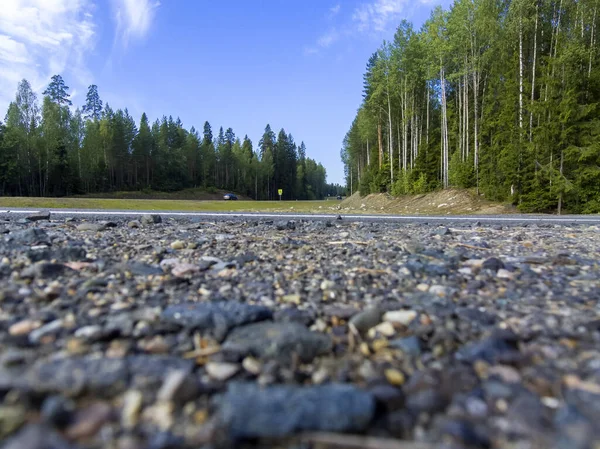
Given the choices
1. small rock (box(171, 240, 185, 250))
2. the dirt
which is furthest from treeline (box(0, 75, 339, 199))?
small rock (box(171, 240, 185, 250))

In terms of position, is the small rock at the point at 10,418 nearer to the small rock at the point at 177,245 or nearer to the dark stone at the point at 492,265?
the small rock at the point at 177,245

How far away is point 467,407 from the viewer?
2.96ft

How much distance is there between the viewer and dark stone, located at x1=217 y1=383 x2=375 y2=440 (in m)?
0.81

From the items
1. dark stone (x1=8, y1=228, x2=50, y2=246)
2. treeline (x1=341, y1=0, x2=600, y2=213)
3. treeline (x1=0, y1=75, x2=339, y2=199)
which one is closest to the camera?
dark stone (x1=8, y1=228, x2=50, y2=246)

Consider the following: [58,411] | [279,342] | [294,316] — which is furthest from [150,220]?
[58,411]

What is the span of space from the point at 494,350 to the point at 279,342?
752 mm

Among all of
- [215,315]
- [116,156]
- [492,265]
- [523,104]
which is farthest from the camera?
[116,156]

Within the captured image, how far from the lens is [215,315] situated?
1.42 metres

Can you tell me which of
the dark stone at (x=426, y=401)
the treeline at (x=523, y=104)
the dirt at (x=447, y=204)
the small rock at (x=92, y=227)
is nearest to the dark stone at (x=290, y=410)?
the dark stone at (x=426, y=401)

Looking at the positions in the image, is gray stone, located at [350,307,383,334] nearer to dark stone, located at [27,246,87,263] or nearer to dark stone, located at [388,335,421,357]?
dark stone, located at [388,335,421,357]

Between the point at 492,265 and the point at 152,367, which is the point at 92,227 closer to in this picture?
the point at 152,367

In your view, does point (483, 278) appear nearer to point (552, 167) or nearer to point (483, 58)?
point (552, 167)

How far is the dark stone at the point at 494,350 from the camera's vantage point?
113 cm

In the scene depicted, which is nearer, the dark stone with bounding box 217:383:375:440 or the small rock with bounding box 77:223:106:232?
the dark stone with bounding box 217:383:375:440
